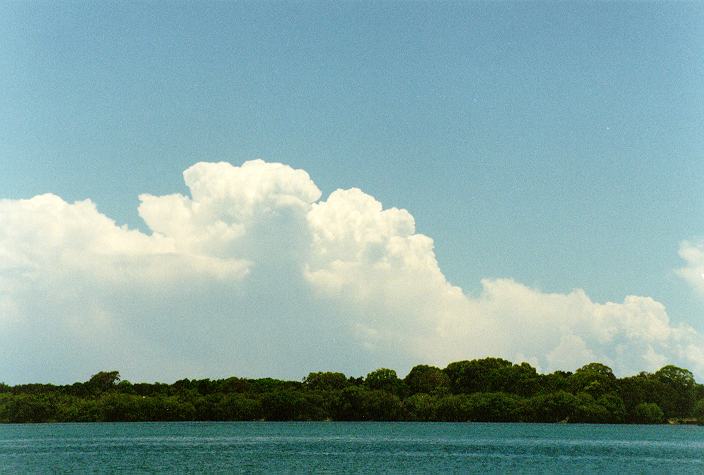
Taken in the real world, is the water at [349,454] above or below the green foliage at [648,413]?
below

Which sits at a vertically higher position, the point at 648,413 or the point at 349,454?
the point at 648,413

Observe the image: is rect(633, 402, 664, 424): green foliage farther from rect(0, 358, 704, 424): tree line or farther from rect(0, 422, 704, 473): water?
rect(0, 422, 704, 473): water

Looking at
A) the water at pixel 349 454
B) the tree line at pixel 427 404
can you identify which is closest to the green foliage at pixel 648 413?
the tree line at pixel 427 404

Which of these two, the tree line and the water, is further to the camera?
the tree line

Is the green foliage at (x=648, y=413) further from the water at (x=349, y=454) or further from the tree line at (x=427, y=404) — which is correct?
the water at (x=349, y=454)

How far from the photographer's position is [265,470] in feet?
230

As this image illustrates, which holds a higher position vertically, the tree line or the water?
the tree line

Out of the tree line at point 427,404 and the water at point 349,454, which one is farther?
the tree line at point 427,404

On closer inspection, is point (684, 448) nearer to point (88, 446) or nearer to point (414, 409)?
point (88, 446)

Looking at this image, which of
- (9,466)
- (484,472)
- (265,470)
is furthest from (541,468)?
(9,466)

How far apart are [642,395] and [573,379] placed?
17.1 meters

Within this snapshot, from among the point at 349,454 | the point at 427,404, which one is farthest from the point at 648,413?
the point at 349,454

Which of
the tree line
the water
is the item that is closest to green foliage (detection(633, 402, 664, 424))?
the tree line

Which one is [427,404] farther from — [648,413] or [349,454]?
[349,454]
